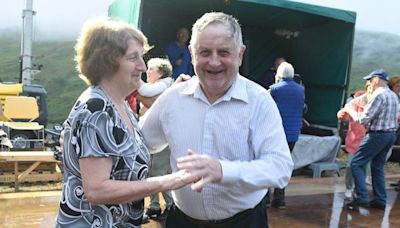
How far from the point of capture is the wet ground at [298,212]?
15.0 ft

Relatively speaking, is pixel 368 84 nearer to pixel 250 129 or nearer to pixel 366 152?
pixel 366 152

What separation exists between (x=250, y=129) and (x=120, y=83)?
0.58 meters

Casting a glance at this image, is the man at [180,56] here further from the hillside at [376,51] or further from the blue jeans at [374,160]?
the hillside at [376,51]

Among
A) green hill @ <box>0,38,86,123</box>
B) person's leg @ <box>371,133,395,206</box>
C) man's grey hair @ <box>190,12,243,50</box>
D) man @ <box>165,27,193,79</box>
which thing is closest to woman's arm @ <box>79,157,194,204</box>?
man's grey hair @ <box>190,12,243,50</box>

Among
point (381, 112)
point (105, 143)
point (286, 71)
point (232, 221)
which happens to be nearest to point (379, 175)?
point (381, 112)

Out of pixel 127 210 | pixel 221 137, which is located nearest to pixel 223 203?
pixel 221 137

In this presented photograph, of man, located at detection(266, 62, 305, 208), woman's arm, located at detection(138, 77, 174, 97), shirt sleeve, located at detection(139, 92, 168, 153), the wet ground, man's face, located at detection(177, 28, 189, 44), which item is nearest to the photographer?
shirt sleeve, located at detection(139, 92, 168, 153)

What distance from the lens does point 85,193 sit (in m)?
1.62

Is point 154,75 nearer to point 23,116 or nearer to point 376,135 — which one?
point 376,135

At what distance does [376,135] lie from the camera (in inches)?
209

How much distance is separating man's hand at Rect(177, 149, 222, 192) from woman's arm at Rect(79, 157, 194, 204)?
0.18 ft

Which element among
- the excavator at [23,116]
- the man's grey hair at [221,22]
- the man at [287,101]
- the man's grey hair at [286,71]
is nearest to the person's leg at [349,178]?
the man at [287,101]

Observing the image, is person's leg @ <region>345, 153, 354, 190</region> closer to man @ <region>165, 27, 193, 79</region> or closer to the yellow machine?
→ man @ <region>165, 27, 193, 79</region>

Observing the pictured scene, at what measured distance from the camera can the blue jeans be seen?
5340 mm
